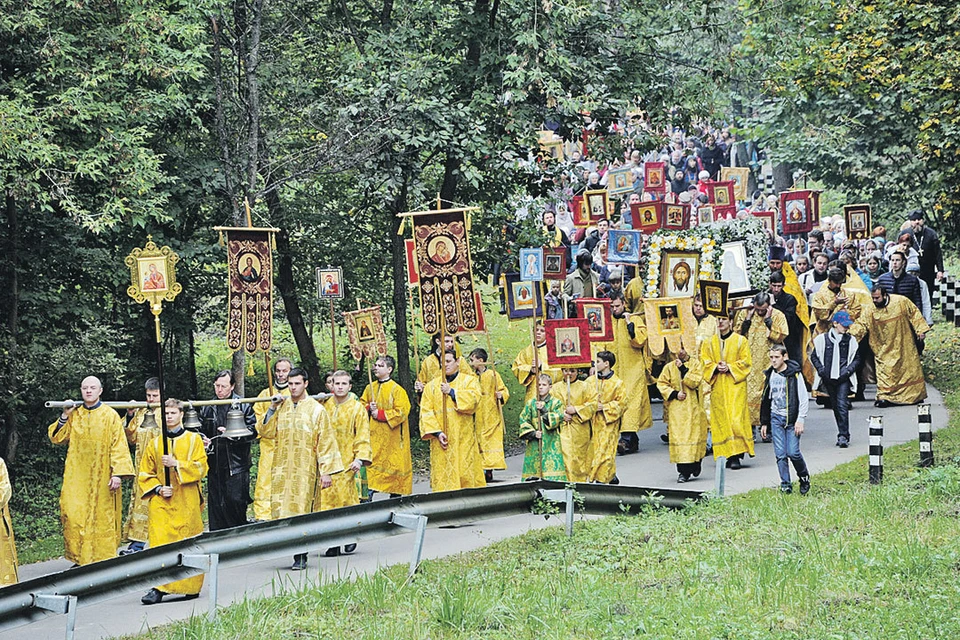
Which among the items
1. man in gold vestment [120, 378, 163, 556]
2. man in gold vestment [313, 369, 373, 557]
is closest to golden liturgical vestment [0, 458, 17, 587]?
man in gold vestment [120, 378, 163, 556]

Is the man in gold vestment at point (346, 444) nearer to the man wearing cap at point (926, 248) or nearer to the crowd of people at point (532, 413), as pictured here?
the crowd of people at point (532, 413)

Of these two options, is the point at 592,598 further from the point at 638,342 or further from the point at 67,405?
the point at 638,342

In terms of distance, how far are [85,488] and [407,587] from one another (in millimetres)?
4429

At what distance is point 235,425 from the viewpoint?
11.9 m

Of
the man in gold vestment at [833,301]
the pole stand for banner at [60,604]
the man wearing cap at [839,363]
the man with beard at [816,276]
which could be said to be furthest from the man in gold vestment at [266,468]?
the man with beard at [816,276]

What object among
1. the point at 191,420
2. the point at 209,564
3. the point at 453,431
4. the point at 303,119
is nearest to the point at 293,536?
the point at 209,564

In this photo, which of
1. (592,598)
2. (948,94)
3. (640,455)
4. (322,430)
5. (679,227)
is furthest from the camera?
(679,227)

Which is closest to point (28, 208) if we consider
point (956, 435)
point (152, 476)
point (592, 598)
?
point (152, 476)

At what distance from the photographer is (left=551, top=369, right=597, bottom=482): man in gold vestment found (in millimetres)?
14789

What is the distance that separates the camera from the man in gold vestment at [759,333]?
673 inches

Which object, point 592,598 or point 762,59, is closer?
point 592,598

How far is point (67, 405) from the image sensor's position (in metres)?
12.1

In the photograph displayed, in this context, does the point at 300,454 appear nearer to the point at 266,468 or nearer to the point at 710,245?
the point at 266,468

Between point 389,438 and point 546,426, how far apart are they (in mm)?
1726
